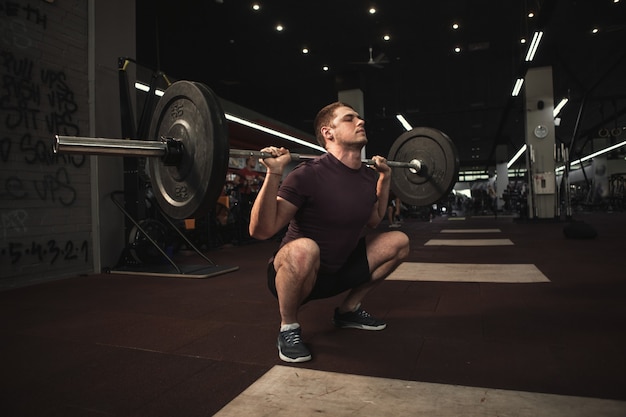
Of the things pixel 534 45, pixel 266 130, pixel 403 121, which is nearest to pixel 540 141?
pixel 534 45

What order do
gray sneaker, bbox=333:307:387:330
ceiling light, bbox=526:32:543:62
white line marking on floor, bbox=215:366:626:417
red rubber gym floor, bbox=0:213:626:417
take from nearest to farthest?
white line marking on floor, bbox=215:366:626:417
red rubber gym floor, bbox=0:213:626:417
gray sneaker, bbox=333:307:387:330
ceiling light, bbox=526:32:543:62

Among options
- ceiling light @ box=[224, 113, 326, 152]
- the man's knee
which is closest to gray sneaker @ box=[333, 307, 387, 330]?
the man's knee

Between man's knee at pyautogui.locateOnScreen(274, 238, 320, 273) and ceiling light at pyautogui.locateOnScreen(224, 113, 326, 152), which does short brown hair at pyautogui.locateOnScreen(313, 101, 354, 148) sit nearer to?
man's knee at pyautogui.locateOnScreen(274, 238, 320, 273)

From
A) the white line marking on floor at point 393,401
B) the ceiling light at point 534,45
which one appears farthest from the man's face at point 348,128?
the ceiling light at point 534,45

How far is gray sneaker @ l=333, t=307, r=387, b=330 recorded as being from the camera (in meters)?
1.71

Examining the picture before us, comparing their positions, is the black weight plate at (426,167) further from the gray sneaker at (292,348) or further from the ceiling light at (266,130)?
the ceiling light at (266,130)

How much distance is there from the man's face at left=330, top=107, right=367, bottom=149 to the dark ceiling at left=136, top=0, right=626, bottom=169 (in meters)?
2.85

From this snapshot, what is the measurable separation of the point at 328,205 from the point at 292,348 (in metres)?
0.53

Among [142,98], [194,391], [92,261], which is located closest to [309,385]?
[194,391]

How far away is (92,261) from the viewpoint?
3.41 metres

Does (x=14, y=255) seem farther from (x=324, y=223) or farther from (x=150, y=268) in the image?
(x=324, y=223)

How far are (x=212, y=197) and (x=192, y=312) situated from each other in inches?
40.7

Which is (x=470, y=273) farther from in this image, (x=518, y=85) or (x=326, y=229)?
(x=518, y=85)

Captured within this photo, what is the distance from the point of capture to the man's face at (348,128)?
5.20 feet
